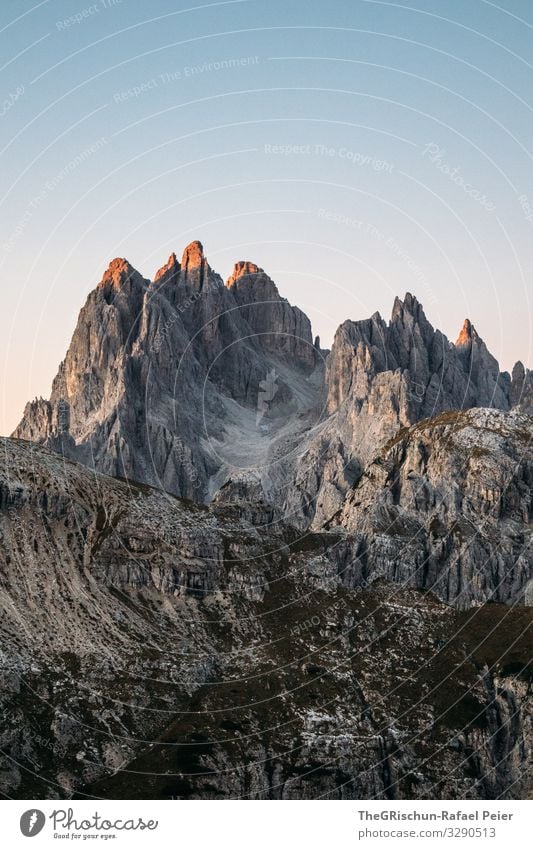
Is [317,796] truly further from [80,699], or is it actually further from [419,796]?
[80,699]

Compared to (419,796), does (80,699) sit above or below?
above

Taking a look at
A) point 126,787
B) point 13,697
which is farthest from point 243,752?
point 13,697

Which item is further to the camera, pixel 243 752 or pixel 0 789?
pixel 243 752

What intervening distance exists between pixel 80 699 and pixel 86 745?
32.5 ft

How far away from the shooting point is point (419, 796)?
198 metres
